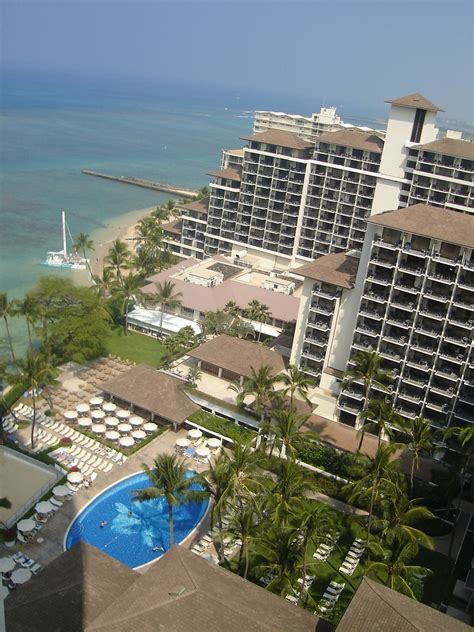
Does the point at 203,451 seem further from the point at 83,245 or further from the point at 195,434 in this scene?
the point at 83,245

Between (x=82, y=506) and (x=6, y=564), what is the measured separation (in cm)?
551

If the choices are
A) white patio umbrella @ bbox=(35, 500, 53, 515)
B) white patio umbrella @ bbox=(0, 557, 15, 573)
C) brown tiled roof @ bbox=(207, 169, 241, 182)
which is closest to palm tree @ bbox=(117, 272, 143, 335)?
brown tiled roof @ bbox=(207, 169, 241, 182)

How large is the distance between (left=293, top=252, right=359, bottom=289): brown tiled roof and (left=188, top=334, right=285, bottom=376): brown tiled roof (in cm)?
715

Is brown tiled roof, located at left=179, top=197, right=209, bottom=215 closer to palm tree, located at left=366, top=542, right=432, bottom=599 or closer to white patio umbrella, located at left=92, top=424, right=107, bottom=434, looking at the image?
white patio umbrella, located at left=92, top=424, right=107, bottom=434

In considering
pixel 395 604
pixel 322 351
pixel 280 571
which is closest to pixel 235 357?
pixel 322 351

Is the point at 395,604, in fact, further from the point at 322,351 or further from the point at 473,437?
the point at 322,351

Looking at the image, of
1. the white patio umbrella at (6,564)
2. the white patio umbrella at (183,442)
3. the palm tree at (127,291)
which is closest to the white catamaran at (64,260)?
the palm tree at (127,291)

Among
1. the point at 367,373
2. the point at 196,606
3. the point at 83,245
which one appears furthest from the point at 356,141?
the point at 196,606

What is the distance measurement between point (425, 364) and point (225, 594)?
21.4m

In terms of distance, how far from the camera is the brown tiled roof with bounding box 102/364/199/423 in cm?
4138

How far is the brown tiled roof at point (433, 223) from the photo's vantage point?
36.5m

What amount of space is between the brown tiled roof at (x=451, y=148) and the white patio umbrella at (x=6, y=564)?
169ft

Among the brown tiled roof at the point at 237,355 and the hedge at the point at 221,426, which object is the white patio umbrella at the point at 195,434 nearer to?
the hedge at the point at 221,426

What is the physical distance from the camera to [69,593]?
2398 centimetres
